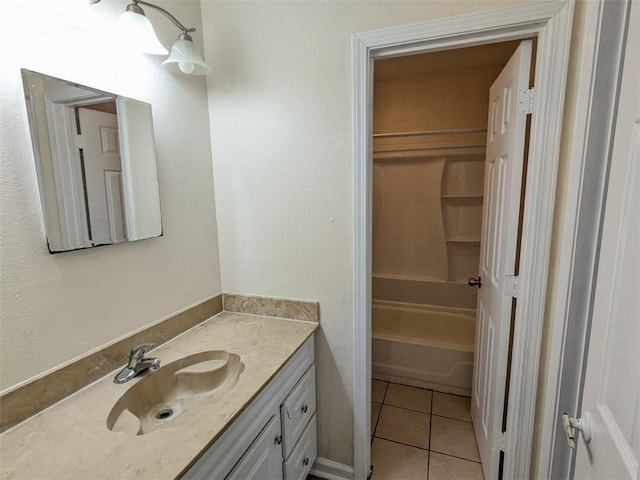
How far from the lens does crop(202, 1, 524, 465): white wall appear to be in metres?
1.36

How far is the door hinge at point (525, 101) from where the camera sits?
1.17 metres

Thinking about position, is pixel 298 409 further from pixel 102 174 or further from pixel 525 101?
pixel 525 101

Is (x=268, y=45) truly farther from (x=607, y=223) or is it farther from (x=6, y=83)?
(x=607, y=223)

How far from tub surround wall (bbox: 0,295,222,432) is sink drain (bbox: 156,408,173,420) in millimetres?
237

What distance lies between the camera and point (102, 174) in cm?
110

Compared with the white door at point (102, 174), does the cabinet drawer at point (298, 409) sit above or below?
below

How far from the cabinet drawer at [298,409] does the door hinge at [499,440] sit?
85 cm

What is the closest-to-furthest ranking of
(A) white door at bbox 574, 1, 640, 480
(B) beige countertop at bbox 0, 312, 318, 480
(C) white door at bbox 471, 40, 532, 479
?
1. (A) white door at bbox 574, 1, 640, 480
2. (B) beige countertop at bbox 0, 312, 318, 480
3. (C) white door at bbox 471, 40, 532, 479

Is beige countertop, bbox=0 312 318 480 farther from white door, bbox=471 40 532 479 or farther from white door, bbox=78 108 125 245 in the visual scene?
white door, bbox=471 40 532 479

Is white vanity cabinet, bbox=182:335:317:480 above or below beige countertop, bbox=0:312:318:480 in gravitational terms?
below

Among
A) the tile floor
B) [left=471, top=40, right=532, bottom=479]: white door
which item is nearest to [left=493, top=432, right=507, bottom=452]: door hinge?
[left=471, top=40, right=532, bottom=479]: white door

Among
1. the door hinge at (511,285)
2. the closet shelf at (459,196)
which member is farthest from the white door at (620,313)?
the closet shelf at (459,196)

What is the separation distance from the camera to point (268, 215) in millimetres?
1556

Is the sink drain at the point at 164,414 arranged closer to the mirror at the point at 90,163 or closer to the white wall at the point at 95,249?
the white wall at the point at 95,249
